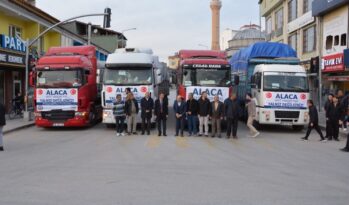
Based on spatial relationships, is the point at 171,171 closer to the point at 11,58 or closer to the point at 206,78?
the point at 206,78

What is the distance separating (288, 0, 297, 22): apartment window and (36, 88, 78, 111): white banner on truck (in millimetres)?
28583

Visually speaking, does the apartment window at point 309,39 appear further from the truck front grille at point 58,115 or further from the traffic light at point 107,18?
the truck front grille at point 58,115

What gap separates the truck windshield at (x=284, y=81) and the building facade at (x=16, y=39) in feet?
42.1

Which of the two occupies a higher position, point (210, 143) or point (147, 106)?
point (147, 106)

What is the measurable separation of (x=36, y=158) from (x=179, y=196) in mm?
5845

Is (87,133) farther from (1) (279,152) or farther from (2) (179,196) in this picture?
(2) (179,196)

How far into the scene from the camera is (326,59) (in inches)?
1259

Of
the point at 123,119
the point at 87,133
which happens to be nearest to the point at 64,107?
the point at 87,133

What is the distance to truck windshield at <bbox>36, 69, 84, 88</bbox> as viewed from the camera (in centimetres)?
2002

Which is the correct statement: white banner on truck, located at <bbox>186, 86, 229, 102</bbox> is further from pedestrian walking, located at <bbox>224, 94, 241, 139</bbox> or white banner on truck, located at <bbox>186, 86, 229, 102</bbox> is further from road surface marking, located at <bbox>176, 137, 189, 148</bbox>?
road surface marking, located at <bbox>176, 137, 189, 148</bbox>

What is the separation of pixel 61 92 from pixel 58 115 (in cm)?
100

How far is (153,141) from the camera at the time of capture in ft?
53.4

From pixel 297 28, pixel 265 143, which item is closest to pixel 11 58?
pixel 265 143

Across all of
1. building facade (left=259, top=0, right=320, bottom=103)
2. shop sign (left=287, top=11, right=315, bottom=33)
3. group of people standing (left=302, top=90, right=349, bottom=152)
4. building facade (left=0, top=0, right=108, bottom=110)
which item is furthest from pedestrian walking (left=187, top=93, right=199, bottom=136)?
shop sign (left=287, top=11, right=315, bottom=33)
